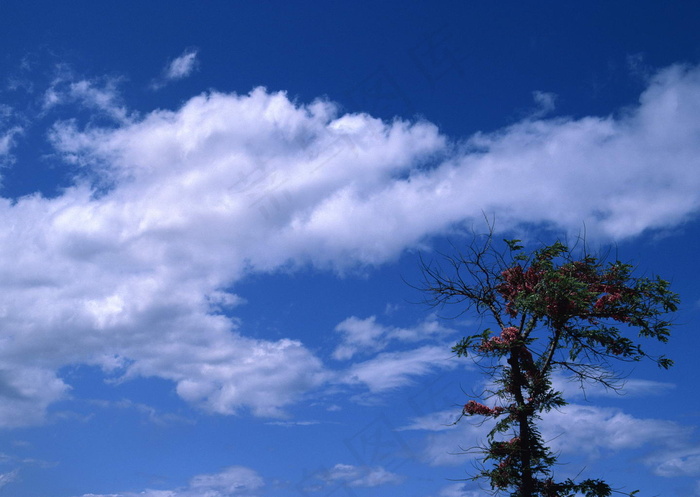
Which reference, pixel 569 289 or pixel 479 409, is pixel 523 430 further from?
pixel 569 289

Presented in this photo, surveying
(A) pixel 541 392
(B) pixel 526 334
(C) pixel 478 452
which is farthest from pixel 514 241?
(C) pixel 478 452

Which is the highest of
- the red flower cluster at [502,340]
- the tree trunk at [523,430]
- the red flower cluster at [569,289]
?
the red flower cluster at [569,289]

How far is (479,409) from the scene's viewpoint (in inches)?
592

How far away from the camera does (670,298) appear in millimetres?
14883

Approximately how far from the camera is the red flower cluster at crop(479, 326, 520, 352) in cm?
1483

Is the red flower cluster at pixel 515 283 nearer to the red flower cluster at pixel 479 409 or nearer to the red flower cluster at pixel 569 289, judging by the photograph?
the red flower cluster at pixel 569 289

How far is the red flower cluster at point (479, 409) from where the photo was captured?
48.7 feet

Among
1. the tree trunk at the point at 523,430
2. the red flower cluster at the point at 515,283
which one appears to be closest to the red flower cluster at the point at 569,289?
the red flower cluster at the point at 515,283

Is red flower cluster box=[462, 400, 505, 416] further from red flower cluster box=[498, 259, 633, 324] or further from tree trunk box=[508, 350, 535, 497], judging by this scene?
red flower cluster box=[498, 259, 633, 324]

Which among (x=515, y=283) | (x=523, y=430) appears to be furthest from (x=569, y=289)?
(x=523, y=430)

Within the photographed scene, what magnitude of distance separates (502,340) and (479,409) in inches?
71.0

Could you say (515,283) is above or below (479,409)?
above

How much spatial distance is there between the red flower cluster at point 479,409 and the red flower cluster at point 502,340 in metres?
1.39

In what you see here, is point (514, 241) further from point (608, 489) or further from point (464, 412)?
point (608, 489)
